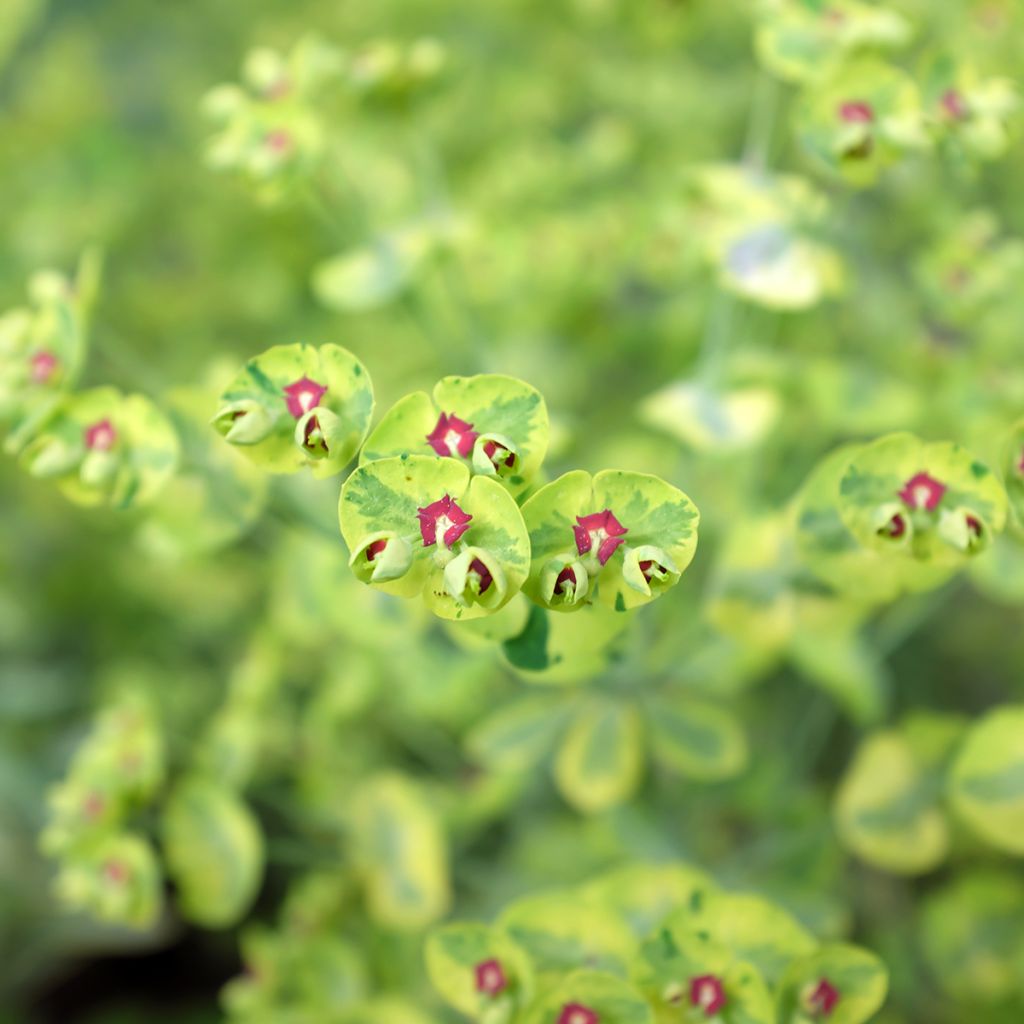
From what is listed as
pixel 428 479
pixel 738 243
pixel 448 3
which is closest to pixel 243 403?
pixel 428 479

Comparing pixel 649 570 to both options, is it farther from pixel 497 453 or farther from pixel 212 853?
pixel 212 853

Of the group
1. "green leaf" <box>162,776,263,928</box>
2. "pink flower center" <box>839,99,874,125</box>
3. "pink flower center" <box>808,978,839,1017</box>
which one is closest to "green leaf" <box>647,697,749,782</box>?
"pink flower center" <box>808,978,839,1017</box>

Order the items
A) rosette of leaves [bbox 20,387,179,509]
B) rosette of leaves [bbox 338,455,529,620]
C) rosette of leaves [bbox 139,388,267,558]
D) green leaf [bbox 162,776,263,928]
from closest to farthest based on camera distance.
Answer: rosette of leaves [bbox 338,455,529,620] < rosette of leaves [bbox 20,387,179,509] < rosette of leaves [bbox 139,388,267,558] < green leaf [bbox 162,776,263,928]

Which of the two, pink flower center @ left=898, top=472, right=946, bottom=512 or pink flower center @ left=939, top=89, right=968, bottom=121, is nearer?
pink flower center @ left=898, top=472, right=946, bottom=512

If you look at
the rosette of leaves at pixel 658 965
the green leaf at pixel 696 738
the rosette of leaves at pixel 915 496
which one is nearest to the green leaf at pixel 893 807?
the green leaf at pixel 696 738

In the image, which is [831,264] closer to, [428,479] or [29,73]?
[428,479]

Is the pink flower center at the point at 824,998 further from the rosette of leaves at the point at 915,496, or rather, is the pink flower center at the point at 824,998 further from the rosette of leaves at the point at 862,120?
the rosette of leaves at the point at 862,120

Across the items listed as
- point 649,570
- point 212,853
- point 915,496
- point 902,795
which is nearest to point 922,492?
point 915,496

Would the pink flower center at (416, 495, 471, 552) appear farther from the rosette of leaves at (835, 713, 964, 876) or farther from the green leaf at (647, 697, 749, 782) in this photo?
the rosette of leaves at (835, 713, 964, 876)

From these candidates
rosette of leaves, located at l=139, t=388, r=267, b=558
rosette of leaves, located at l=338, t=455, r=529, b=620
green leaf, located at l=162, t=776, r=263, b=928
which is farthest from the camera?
green leaf, located at l=162, t=776, r=263, b=928
